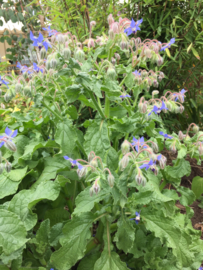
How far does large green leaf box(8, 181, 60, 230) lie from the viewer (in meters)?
1.04

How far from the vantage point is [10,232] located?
908 millimetres

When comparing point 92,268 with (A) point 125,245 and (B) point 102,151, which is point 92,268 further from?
(B) point 102,151

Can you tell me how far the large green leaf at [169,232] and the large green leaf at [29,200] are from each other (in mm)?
458

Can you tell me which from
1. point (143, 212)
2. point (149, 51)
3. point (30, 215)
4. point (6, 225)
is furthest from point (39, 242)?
point (149, 51)

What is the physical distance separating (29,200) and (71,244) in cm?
29

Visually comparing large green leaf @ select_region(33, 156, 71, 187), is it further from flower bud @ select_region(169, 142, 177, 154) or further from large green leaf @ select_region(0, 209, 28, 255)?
flower bud @ select_region(169, 142, 177, 154)

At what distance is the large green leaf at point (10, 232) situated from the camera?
2.87ft

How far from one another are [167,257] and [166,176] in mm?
452

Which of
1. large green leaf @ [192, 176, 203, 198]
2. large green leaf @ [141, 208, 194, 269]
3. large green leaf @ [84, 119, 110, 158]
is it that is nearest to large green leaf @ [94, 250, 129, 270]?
large green leaf @ [141, 208, 194, 269]

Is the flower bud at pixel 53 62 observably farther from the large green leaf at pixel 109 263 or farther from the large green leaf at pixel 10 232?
the large green leaf at pixel 109 263

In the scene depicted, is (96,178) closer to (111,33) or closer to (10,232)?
(10,232)

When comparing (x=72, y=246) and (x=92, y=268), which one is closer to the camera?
(x=72, y=246)

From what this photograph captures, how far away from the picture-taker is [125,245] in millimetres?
989

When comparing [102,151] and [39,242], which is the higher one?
[102,151]
